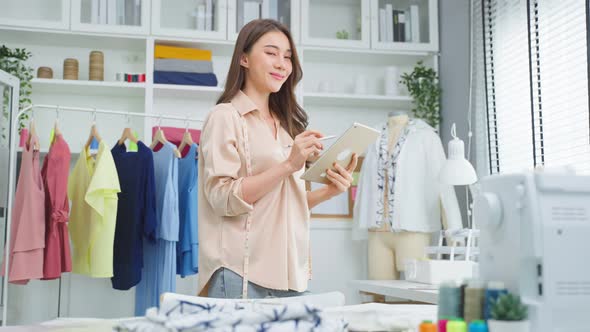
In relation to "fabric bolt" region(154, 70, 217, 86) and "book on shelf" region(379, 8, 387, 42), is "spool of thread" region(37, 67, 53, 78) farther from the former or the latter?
"book on shelf" region(379, 8, 387, 42)

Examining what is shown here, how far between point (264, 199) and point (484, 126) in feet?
7.60

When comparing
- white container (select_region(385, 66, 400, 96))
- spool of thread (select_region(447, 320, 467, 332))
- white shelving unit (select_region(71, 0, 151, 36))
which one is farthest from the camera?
white container (select_region(385, 66, 400, 96))

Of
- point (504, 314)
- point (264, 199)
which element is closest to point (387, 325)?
point (504, 314)

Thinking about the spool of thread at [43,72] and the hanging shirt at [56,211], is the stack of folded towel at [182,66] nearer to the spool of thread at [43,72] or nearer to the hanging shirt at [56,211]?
the spool of thread at [43,72]

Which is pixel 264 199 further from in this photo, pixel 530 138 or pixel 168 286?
pixel 530 138

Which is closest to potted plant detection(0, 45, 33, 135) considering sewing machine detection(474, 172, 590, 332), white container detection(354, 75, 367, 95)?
white container detection(354, 75, 367, 95)

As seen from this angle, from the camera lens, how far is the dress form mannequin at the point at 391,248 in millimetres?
3627

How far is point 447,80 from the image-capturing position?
4227 millimetres

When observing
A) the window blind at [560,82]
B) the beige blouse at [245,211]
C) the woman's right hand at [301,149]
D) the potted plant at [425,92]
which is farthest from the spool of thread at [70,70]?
the woman's right hand at [301,149]

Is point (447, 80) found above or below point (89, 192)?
above

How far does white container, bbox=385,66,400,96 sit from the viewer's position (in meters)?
4.32

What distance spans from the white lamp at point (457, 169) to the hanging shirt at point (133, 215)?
1457 millimetres

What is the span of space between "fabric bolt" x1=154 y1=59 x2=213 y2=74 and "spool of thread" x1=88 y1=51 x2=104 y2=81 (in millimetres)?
316

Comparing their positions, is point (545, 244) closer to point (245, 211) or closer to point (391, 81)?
point (245, 211)
